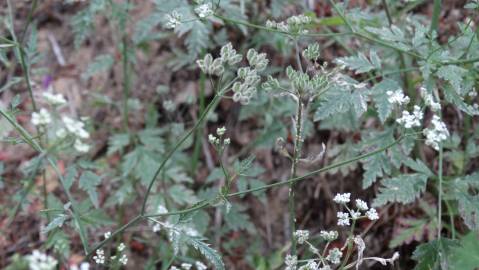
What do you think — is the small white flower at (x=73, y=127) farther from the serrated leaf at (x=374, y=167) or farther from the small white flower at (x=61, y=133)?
the serrated leaf at (x=374, y=167)

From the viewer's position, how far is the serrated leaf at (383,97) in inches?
113

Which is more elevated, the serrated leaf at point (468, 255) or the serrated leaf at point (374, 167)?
the serrated leaf at point (374, 167)

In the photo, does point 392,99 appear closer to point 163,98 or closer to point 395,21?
point 395,21

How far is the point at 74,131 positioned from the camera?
202 cm

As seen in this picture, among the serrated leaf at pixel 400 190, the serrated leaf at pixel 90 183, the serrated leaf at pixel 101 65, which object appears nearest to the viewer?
the serrated leaf at pixel 400 190

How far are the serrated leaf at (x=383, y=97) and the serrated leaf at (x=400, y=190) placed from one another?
0.34m

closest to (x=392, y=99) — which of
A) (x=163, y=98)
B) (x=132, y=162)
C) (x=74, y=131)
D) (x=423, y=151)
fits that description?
(x=74, y=131)

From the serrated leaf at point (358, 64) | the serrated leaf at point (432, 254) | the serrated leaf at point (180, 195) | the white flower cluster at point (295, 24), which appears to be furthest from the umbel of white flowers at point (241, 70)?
the serrated leaf at point (180, 195)

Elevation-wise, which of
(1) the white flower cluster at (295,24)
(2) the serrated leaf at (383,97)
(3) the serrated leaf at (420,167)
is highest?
(1) the white flower cluster at (295,24)

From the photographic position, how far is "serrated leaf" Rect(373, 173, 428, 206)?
9.40ft

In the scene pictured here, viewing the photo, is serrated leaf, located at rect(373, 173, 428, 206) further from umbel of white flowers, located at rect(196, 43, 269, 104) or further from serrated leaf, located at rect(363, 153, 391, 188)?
umbel of white flowers, located at rect(196, 43, 269, 104)

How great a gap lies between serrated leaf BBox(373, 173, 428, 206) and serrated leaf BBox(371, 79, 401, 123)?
34cm

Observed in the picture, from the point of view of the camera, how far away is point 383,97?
2930mm

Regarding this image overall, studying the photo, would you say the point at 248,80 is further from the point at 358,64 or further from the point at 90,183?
the point at 90,183
